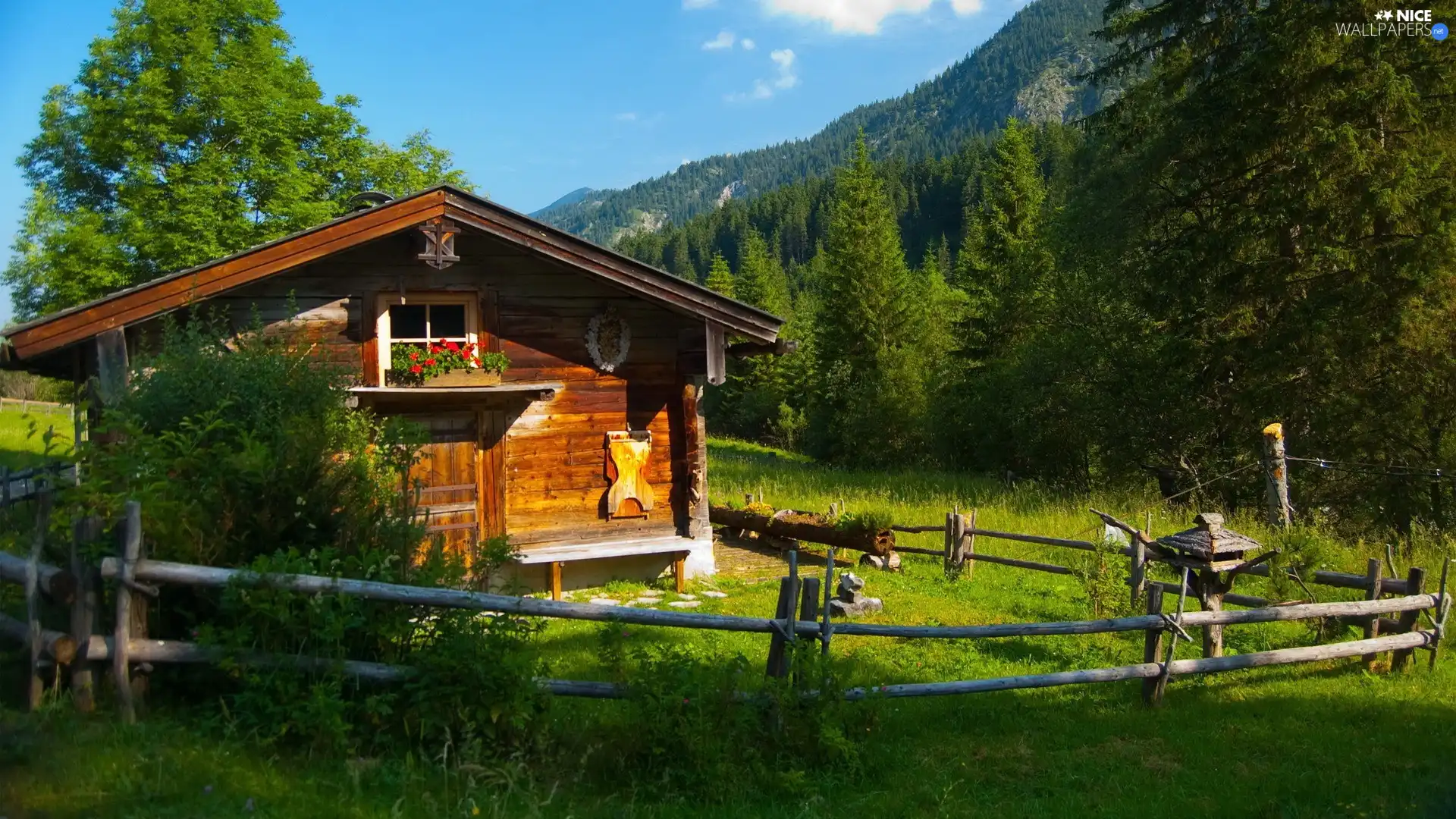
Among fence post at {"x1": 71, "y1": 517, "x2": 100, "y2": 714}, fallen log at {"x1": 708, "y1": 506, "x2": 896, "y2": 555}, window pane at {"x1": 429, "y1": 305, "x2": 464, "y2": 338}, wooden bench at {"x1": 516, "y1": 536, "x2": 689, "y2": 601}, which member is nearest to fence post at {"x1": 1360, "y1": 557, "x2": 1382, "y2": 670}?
fallen log at {"x1": 708, "y1": 506, "x2": 896, "y2": 555}

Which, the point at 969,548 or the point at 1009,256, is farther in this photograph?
the point at 1009,256

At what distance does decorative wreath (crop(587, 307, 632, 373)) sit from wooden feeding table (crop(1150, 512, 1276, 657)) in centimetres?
730

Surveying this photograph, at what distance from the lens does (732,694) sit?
18.7ft

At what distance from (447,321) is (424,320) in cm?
29

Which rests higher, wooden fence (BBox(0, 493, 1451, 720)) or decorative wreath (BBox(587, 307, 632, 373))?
A: decorative wreath (BBox(587, 307, 632, 373))

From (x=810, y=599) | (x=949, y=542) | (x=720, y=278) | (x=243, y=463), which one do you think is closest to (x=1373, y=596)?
(x=810, y=599)

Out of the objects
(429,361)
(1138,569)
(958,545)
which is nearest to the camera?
(1138,569)

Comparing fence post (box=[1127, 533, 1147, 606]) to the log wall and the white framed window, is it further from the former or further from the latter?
the white framed window

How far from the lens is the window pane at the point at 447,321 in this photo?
39.0 ft

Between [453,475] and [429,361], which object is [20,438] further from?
[429,361]

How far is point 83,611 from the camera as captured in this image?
5.24 metres

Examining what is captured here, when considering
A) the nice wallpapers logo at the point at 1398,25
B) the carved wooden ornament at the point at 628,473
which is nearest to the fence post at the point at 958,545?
the carved wooden ornament at the point at 628,473

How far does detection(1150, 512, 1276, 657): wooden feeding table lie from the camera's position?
26.4ft

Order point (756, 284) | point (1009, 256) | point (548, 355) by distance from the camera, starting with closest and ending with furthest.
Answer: point (548, 355)
point (1009, 256)
point (756, 284)
